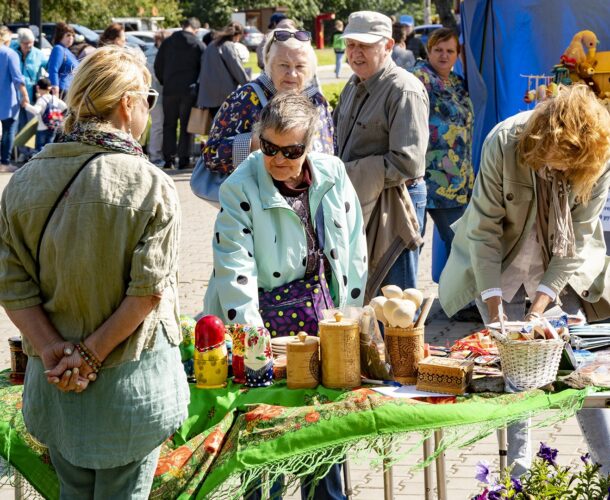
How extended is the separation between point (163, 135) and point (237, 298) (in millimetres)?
10876

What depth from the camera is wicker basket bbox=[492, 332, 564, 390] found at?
308 cm

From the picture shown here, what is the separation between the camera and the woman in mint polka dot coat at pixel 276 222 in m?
3.55

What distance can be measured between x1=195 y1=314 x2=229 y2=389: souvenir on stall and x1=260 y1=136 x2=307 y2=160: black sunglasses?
0.60m

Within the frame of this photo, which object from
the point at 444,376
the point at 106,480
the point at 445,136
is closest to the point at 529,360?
the point at 444,376

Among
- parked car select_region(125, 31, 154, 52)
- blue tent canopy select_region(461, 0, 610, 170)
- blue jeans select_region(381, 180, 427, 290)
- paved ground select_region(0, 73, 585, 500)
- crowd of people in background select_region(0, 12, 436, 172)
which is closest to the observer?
paved ground select_region(0, 73, 585, 500)

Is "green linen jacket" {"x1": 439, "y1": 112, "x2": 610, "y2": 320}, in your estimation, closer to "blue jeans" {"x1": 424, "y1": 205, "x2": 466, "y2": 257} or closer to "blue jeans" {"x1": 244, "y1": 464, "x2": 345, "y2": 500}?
"blue jeans" {"x1": 244, "y1": 464, "x2": 345, "y2": 500}

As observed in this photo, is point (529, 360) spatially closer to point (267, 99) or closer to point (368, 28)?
point (267, 99)

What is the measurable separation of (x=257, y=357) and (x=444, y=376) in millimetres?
559

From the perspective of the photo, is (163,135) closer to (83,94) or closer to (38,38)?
(38,38)

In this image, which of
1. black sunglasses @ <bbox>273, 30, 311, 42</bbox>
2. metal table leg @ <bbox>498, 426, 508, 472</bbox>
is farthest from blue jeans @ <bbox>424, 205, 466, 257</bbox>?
metal table leg @ <bbox>498, 426, 508, 472</bbox>

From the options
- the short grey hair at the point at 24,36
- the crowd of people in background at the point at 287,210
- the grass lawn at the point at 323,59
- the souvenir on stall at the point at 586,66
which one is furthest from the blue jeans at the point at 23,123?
the grass lawn at the point at 323,59

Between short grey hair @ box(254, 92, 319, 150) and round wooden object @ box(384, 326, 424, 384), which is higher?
short grey hair @ box(254, 92, 319, 150)

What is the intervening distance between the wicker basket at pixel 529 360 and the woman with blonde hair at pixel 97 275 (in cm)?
98

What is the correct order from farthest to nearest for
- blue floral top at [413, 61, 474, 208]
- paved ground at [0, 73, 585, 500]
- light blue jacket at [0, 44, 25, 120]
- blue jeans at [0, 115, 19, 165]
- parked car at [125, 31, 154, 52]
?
parked car at [125, 31, 154, 52]
blue jeans at [0, 115, 19, 165]
light blue jacket at [0, 44, 25, 120]
blue floral top at [413, 61, 474, 208]
paved ground at [0, 73, 585, 500]
